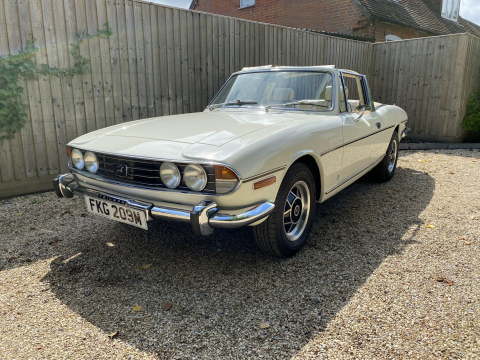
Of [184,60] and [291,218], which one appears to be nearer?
[291,218]

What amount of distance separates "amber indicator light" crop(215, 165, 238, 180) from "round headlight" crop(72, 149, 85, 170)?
1356 millimetres

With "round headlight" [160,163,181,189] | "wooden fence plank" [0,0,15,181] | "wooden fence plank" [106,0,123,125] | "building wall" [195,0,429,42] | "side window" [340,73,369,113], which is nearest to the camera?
"round headlight" [160,163,181,189]

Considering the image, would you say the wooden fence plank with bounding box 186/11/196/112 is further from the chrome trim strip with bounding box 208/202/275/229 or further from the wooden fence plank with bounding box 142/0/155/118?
the chrome trim strip with bounding box 208/202/275/229

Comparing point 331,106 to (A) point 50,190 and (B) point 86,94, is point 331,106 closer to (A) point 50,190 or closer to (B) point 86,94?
(B) point 86,94

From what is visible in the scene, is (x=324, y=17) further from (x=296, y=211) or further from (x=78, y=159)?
(x=78, y=159)

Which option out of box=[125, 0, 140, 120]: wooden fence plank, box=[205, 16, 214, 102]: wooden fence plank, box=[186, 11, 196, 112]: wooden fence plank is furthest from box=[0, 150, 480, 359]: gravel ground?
box=[205, 16, 214, 102]: wooden fence plank

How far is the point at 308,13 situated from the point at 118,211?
1283 cm

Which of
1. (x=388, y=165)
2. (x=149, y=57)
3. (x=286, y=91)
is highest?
(x=149, y=57)

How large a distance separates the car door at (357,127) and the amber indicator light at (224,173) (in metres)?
1.62

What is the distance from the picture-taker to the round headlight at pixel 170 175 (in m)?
2.46

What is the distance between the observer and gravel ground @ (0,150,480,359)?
207 cm

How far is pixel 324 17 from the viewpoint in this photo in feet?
42.6

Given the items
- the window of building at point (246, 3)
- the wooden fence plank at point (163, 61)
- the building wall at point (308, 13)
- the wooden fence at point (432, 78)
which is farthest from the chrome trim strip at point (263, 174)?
the window of building at point (246, 3)

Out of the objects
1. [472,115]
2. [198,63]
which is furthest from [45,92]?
[472,115]
